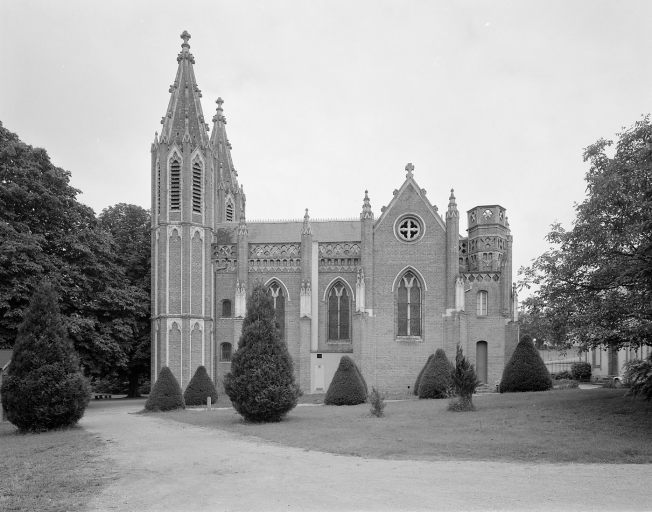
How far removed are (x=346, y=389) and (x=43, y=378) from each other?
14324mm

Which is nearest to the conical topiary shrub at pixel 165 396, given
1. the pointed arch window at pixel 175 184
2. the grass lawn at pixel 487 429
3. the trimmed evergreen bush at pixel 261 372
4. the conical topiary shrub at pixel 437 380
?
the grass lawn at pixel 487 429

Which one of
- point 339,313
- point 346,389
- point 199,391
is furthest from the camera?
point 339,313

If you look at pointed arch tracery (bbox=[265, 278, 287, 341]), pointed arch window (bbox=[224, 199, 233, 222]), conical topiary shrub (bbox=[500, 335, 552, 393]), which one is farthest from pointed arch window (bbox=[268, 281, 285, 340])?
conical topiary shrub (bbox=[500, 335, 552, 393])

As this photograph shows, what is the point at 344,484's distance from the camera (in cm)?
1354

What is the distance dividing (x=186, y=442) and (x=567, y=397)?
16469 millimetres

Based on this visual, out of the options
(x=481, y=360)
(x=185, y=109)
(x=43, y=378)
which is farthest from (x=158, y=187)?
(x=481, y=360)

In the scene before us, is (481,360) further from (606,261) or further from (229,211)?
(229,211)

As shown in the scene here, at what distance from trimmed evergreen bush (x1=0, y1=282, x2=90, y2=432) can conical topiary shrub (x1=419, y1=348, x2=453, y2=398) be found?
17.3m

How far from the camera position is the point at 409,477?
559 inches

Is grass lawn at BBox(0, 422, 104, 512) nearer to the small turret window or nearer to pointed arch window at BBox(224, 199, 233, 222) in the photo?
the small turret window

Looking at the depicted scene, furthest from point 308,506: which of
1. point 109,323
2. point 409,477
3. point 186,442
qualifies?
point 109,323

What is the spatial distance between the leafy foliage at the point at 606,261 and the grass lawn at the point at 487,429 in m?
2.77

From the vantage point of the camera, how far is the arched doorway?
43.6 m

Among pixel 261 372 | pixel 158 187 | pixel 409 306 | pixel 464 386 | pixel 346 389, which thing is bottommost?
pixel 346 389
